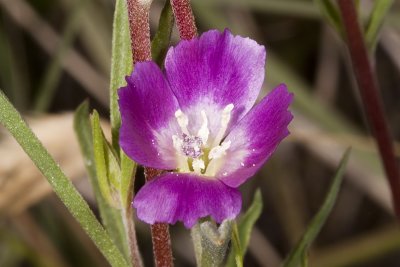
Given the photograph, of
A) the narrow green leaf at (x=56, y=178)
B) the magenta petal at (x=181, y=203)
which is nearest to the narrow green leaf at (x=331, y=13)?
the magenta petal at (x=181, y=203)

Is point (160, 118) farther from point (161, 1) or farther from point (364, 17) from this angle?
point (161, 1)

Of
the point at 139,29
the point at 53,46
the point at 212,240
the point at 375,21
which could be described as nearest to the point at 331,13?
the point at 375,21

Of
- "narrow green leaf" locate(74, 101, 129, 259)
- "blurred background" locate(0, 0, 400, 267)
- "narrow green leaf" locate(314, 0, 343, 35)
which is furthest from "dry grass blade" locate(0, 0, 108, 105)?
"narrow green leaf" locate(314, 0, 343, 35)

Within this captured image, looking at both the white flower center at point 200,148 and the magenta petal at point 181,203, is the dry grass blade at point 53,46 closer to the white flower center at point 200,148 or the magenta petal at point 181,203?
the white flower center at point 200,148

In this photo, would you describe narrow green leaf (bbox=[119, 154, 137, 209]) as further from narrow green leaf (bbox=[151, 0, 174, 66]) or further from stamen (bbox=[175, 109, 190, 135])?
narrow green leaf (bbox=[151, 0, 174, 66])

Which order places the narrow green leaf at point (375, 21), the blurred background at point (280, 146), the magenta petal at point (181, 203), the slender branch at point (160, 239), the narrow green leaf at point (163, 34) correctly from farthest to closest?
1. the blurred background at point (280, 146)
2. the narrow green leaf at point (375, 21)
3. the narrow green leaf at point (163, 34)
4. the slender branch at point (160, 239)
5. the magenta petal at point (181, 203)
